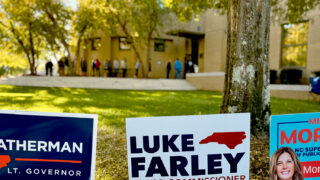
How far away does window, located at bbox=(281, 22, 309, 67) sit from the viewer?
55.8 ft

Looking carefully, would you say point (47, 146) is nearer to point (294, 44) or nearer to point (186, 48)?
point (294, 44)

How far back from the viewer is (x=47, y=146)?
2.18 meters

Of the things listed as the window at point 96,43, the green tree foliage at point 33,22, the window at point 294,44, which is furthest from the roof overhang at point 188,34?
the green tree foliage at point 33,22

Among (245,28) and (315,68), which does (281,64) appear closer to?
(315,68)

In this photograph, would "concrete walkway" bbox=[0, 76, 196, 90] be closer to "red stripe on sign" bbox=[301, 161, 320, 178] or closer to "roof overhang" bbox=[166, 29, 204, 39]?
"roof overhang" bbox=[166, 29, 204, 39]

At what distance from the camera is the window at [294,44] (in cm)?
1702

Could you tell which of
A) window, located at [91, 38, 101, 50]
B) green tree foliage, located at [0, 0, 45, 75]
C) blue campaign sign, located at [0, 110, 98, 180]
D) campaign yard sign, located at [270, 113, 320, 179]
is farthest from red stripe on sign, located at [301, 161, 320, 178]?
window, located at [91, 38, 101, 50]

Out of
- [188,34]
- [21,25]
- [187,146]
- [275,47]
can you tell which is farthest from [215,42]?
[187,146]

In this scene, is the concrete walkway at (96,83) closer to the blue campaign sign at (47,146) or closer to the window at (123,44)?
the window at (123,44)

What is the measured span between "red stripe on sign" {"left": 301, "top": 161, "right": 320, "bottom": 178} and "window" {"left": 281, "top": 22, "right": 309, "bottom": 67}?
1669 centimetres

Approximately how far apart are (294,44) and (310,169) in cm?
1745

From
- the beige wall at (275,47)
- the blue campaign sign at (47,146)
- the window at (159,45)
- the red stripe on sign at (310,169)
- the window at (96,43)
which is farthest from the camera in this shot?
the window at (96,43)

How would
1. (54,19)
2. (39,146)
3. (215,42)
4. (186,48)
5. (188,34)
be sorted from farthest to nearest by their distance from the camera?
(186,48) < (188,34) < (215,42) < (54,19) < (39,146)

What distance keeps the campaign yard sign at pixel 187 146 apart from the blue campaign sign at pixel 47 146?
39 centimetres
